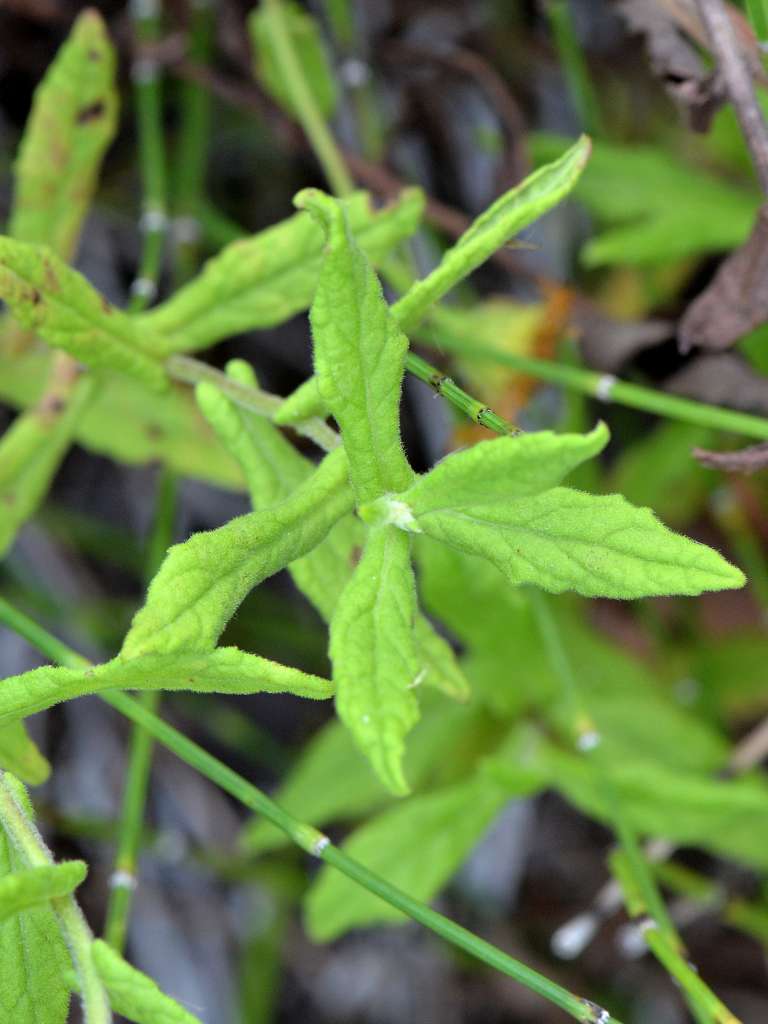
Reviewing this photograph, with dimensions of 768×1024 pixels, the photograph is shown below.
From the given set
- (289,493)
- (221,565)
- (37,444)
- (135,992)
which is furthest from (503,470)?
(37,444)

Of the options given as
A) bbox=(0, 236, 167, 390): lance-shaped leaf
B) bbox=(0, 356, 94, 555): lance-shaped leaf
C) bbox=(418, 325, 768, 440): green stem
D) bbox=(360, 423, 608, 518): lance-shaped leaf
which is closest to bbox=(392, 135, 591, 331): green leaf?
bbox=(360, 423, 608, 518): lance-shaped leaf

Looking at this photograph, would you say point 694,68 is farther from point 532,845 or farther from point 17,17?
point 532,845

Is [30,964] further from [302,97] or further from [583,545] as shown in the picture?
[302,97]

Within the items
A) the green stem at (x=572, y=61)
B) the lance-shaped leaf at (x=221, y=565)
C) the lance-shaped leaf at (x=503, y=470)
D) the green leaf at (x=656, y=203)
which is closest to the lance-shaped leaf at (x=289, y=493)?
the lance-shaped leaf at (x=221, y=565)

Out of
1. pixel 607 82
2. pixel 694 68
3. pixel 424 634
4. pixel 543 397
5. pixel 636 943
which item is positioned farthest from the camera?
pixel 607 82

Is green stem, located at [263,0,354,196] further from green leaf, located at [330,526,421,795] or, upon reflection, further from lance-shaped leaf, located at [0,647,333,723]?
lance-shaped leaf, located at [0,647,333,723]

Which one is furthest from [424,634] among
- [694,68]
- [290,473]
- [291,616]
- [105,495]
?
[105,495]
